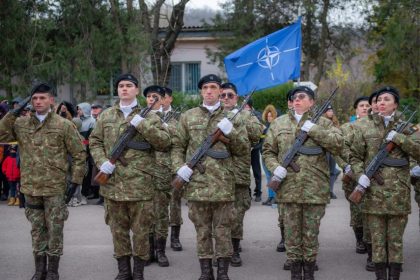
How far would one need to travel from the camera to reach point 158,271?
761cm

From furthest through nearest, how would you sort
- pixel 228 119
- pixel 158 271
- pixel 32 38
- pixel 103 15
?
pixel 103 15
pixel 32 38
pixel 158 271
pixel 228 119

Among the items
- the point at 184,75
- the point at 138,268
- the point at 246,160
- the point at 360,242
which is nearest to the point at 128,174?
the point at 138,268

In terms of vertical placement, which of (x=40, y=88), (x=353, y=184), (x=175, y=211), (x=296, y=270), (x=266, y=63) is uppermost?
(x=266, y=63)

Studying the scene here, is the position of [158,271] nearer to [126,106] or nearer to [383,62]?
[126,106]

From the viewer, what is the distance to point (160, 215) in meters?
8.00

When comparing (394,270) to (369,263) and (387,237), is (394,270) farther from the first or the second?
(369,263)

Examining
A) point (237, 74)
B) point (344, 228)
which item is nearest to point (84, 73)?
point (237, 74)

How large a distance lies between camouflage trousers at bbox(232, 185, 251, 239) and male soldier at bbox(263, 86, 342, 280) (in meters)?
1.24

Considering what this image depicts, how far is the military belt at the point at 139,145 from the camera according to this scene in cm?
679

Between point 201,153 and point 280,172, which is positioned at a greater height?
point 201,153

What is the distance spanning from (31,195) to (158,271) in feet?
5.69

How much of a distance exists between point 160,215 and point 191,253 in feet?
2.76

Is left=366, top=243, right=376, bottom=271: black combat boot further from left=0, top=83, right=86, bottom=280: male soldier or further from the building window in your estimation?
the building window

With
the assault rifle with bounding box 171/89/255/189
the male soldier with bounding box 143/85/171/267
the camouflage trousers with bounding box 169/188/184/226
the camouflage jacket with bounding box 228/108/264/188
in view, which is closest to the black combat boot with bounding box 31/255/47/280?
the male soldier with bounding box 143/85/171/267
